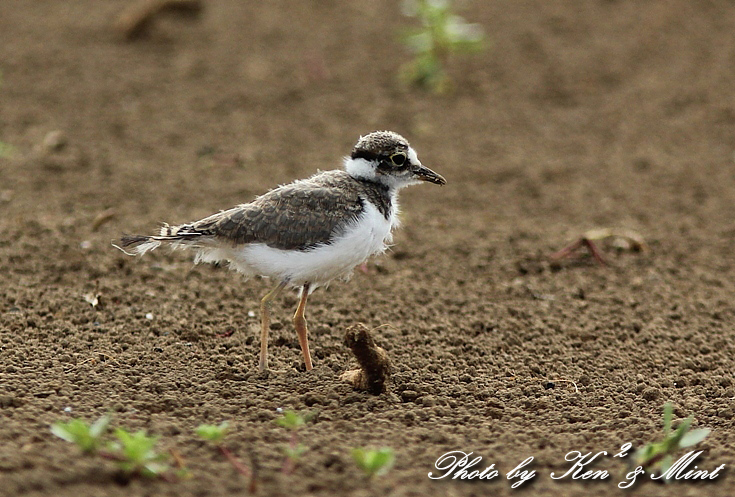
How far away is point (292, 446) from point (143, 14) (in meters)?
7.54

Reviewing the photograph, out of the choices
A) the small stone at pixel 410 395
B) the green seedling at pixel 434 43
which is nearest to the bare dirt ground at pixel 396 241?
the small stone at pixel 410 395

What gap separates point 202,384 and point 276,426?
619mm

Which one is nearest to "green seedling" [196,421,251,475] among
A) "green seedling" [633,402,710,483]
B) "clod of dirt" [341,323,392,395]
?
"clod of dirt" [341,323,392,395]

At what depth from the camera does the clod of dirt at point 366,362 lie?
414 cm

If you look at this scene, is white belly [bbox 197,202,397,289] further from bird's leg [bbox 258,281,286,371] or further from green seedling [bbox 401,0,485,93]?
green seedling [bbox 401,0,485,93]

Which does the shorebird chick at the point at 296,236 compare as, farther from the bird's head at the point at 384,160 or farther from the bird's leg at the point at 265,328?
the bird's head at the point at 384,160

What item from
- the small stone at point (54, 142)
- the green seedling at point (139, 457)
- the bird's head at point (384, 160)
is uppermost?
the bird's head at point (384, 160)

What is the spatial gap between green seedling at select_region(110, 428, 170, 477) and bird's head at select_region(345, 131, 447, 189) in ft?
6.83

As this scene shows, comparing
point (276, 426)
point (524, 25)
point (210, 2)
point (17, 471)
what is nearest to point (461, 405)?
point (276, 426)

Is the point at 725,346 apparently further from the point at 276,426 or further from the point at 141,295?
the point at 141,295

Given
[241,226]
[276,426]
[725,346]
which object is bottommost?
[725,346]

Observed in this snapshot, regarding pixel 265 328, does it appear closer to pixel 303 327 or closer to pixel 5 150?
pixel 303 327

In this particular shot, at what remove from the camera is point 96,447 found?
3373mm

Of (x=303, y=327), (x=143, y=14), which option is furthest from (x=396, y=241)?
(x=143, y=14)
